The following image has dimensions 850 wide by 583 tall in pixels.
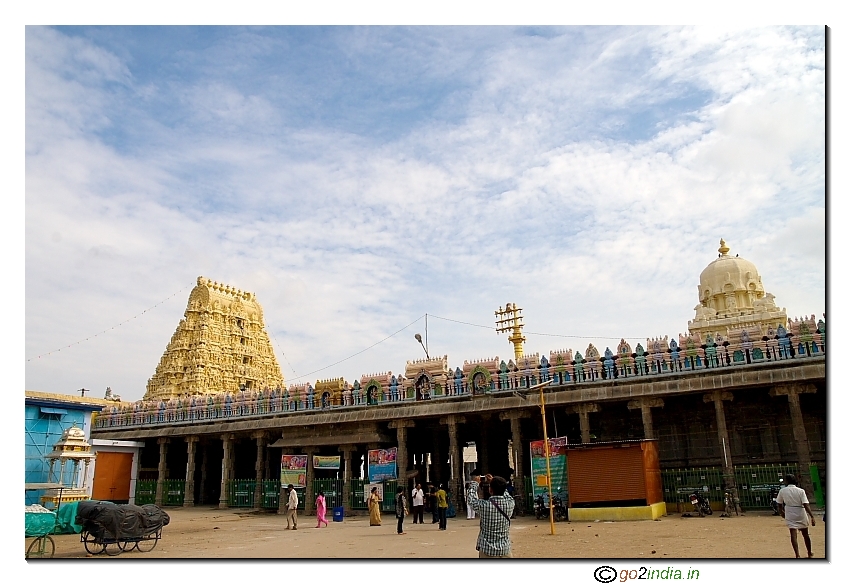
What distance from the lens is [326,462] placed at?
26.7m

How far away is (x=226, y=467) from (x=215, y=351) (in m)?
20.0

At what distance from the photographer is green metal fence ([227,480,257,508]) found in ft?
92.2

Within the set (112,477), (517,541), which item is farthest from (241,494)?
(517,541)

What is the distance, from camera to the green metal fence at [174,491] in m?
30.4

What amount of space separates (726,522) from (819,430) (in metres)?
7.40

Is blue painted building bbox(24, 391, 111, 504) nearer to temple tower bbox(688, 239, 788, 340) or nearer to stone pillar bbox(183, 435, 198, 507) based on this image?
stone pillar bbox(183, 435, 198, 507)

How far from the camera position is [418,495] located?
20297 mm

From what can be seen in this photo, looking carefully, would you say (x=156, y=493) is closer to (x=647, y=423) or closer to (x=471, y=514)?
(x=471, y=514)

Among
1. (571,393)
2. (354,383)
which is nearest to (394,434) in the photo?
(354,383)

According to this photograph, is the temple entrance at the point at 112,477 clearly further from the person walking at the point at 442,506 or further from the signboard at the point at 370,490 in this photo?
the person walking at the point at 442,506

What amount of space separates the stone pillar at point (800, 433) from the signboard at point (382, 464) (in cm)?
1310

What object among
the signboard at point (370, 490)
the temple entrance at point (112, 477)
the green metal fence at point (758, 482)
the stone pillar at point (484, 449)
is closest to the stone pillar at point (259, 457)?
the signboard at point (370, 490)

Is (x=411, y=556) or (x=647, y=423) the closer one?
(x=411, y=556)

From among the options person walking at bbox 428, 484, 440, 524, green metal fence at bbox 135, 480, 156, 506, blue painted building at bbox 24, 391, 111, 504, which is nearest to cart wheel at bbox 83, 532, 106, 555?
blue painted building at bbox 24, 391, 111, 504
